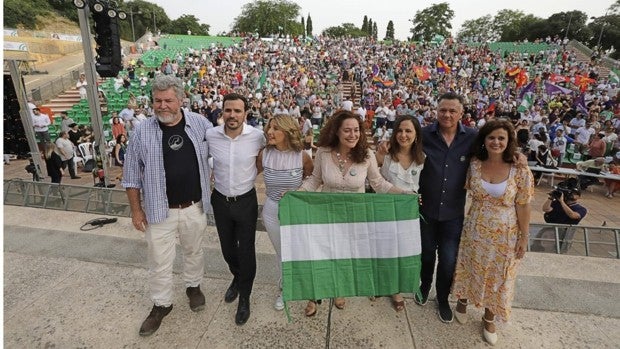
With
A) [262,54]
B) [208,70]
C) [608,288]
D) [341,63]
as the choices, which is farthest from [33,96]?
[608,288]

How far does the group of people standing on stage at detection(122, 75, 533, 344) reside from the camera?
2570 mm

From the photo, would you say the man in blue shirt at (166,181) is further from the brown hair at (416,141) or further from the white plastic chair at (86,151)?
the white plastic chair at (86,151)

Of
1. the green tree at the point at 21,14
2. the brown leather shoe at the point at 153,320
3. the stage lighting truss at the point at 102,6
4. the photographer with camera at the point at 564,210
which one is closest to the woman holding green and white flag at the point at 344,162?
the brown leather shoe at the point at 153,320

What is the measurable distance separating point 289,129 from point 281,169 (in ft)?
1.06

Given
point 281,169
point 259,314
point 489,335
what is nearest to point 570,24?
point 489,335

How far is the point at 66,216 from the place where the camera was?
5.02 meters

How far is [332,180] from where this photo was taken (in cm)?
271

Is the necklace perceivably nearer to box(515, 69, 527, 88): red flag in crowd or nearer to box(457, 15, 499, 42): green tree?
box(515, 69, 527, 88): red flag in crowd

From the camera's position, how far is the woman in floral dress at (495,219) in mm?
2486

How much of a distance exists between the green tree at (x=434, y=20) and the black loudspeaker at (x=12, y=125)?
76863 mm

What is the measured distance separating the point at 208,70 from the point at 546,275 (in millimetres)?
20923

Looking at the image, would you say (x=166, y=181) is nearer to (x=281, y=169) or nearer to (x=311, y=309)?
(x=281, y=169)

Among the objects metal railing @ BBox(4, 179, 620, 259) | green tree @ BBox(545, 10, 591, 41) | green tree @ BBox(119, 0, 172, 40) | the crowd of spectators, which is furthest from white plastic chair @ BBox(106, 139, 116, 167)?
green tree @ BBox(545, 10, 591, 41)

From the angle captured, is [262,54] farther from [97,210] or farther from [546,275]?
[546,275]
